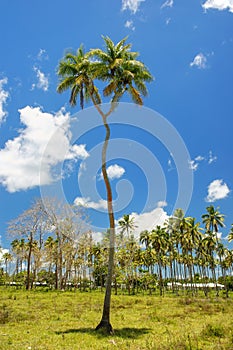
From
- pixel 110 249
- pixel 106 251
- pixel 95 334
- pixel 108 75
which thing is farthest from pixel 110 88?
pixel 106 251

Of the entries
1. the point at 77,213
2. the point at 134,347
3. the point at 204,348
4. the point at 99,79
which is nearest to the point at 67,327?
the point at 134,347

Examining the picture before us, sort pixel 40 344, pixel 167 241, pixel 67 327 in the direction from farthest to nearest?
Answer: 1. pixel 167 241
2. pixel 67 327
3. pixel 40 344

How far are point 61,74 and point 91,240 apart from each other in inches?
1473

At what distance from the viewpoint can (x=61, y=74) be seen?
19.5 metres

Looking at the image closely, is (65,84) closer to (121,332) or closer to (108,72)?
(108,72)

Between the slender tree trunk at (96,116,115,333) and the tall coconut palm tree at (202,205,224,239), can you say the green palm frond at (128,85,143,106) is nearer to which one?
the slender tree trunk at (96,116,115,333)

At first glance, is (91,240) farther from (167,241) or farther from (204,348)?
(204,348)

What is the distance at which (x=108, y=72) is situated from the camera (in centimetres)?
1856

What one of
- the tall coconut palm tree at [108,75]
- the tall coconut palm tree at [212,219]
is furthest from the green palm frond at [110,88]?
the tall coconut palm tree at [212,219]

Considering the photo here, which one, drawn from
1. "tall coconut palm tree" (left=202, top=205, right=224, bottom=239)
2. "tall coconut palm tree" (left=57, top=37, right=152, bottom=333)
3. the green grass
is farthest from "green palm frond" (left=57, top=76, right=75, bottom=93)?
"tall coconut palm tree" (left=202, top=205, right=224, bottom=239)

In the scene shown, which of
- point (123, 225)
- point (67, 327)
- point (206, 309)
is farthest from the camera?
point (123, 225)

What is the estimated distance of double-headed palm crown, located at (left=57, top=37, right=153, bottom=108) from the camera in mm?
18078

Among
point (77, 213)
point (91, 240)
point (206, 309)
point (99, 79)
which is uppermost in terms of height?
point (99, 79)

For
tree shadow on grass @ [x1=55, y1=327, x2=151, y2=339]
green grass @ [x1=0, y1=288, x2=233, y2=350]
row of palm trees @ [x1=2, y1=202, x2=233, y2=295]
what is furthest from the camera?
row of palm trees @ [x1=2, y1=202, x2=233, y2=295]
